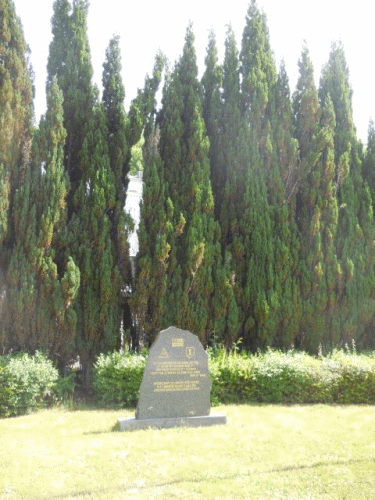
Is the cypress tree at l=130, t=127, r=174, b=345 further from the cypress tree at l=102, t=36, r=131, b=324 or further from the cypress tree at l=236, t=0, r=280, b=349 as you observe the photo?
the cypress tree at l=236, t=0, r=280, b=349

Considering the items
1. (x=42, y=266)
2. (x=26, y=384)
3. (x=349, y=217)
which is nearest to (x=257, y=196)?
(x=349, y=217)

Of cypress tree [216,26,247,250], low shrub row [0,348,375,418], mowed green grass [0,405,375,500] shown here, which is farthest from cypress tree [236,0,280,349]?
mowed green grass [0,405,375,500]

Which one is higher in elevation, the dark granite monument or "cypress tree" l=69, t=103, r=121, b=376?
"cypress tree" l=69, t=103, r=121, b=376

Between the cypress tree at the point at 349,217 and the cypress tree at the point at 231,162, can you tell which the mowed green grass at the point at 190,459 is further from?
the cypress tree at the point at 231,162

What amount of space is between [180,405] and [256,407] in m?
1.76

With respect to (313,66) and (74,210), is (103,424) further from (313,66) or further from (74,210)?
(313,66)

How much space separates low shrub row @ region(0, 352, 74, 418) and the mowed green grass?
338 millimetres

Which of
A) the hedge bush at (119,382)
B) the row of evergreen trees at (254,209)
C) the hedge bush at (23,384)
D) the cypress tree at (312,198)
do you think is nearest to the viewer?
the hedge bush at (23,384)

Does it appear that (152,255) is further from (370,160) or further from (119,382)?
(370,160)

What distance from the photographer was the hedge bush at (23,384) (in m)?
7.39

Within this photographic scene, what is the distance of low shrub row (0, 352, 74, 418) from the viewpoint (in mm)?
7391

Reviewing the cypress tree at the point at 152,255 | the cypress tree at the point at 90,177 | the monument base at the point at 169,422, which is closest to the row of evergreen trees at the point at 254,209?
the cypress tree at the point at 152,255

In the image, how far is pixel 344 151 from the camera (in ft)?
38.2

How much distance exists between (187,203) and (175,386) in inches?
170
